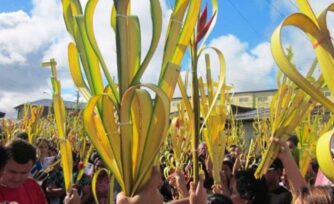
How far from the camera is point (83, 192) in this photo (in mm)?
4297

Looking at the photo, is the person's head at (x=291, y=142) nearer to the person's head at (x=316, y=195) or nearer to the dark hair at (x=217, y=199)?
the dark hair at (x=217, y=199)

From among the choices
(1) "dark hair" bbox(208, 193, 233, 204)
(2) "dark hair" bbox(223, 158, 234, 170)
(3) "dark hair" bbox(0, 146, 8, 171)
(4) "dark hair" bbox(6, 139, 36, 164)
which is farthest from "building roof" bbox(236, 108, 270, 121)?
(3) "dark hair" bbox(0, 146, 8, 171)

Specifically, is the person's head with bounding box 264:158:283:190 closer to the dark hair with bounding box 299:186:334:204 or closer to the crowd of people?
the crowd of people

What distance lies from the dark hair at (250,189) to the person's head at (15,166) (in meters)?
1.38

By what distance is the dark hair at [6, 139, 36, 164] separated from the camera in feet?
8.35

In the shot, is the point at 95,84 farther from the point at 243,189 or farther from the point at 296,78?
the point at 243,189

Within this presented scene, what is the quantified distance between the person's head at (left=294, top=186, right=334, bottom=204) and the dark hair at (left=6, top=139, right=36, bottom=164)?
5.41 feet

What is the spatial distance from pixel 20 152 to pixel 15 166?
0.09 metres

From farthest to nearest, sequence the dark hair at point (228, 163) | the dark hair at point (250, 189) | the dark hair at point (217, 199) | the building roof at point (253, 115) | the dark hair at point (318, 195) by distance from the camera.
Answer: the building roof at point (253, 115), the dark hair at point (228, 163), the dark hair at point (250, 189), the dark hair at point (217, 199), the dark hair at point (318, 195)

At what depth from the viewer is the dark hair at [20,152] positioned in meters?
2.54

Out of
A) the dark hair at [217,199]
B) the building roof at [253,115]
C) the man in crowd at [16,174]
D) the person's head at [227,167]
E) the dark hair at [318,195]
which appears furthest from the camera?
the building roof at [253,115]

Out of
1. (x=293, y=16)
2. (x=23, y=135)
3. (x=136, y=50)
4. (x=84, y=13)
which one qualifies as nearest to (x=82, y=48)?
(x=84, y=13)

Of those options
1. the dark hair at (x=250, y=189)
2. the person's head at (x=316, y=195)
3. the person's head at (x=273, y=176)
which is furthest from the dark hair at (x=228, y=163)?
the person's head at (x=316, y=195)

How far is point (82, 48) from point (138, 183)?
1.83 ft
